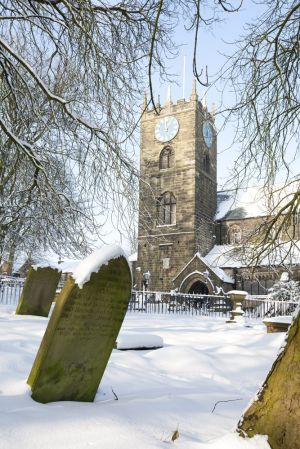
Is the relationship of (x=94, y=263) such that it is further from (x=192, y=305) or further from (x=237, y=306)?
(x=192, y=305)

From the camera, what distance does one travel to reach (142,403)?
3.04 metres

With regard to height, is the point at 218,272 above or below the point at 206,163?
below

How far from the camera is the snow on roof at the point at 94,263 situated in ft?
10.8

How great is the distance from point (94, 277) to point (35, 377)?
0.85 meters

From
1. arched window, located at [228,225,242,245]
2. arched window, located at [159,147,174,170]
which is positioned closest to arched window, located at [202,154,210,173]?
arched window, located at [159,147,174,170]

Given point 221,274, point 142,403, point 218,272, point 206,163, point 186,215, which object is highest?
point 206,163

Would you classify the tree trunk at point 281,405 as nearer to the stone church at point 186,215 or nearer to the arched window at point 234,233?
the stone church at point 186,215

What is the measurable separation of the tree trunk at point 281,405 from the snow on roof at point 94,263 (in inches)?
62.0

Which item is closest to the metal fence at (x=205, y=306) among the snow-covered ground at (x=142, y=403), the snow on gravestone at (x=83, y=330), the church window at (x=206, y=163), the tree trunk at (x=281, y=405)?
the church window at (x=206, y=163)

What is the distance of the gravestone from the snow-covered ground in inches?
113

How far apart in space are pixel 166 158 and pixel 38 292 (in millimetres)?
28024

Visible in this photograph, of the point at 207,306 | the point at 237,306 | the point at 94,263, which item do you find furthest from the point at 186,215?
the point at 94,263

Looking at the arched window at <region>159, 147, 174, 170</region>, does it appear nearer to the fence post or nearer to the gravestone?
the fence post

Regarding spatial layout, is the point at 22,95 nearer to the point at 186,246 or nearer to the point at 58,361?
the point at 58,361
